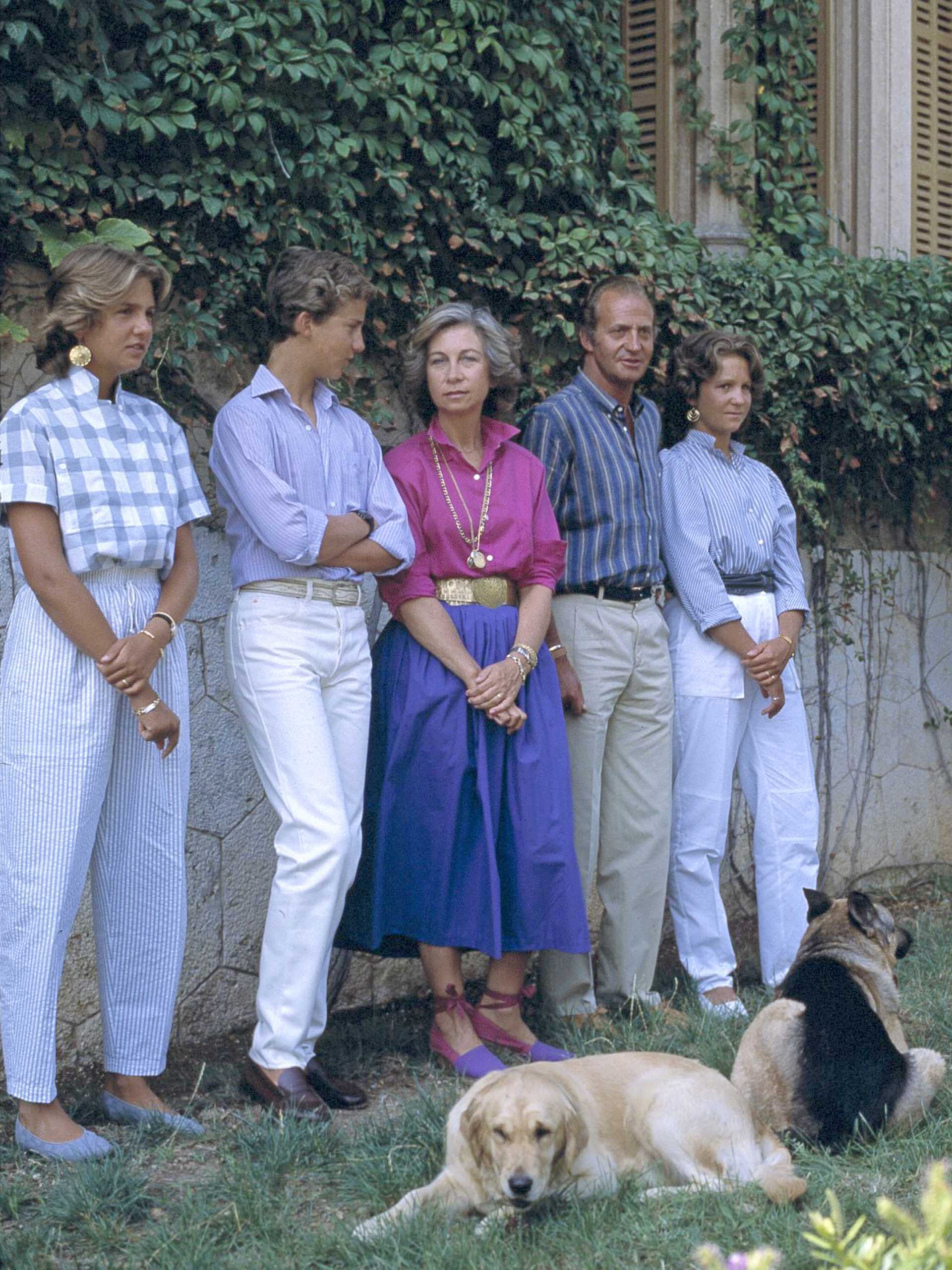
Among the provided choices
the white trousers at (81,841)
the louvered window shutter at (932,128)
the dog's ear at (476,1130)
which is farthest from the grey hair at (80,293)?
the louvered window shutter at (932,128)

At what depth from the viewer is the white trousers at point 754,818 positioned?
4.75 meters

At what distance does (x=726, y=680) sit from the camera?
4777mm

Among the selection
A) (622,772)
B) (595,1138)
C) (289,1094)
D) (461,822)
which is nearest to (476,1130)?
(595,1138)

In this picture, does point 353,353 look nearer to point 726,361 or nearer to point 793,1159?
point 726,361

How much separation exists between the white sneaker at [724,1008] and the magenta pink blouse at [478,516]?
137 cm

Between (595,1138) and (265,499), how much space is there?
1715 millimetres

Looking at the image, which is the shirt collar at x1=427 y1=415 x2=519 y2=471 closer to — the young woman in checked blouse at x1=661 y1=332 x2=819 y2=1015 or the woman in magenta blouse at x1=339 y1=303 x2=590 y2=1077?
the woman in magenta blouse at x1=339 y1=303 x2=590 y2=1077

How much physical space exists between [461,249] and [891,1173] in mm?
3179

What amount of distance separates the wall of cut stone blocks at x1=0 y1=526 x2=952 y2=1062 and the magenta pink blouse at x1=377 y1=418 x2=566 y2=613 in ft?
2.13

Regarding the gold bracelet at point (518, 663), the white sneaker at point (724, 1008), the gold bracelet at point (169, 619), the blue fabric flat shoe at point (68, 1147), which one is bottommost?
the white sneaker at point (724, 1008)

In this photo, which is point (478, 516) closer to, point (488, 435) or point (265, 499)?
point (488, 435)


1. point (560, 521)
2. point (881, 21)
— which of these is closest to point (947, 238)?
point (881, 21)

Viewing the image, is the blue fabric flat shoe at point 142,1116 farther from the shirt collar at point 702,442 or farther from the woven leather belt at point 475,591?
the shirt collar at point 702,442

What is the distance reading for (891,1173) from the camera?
10.7 feet
